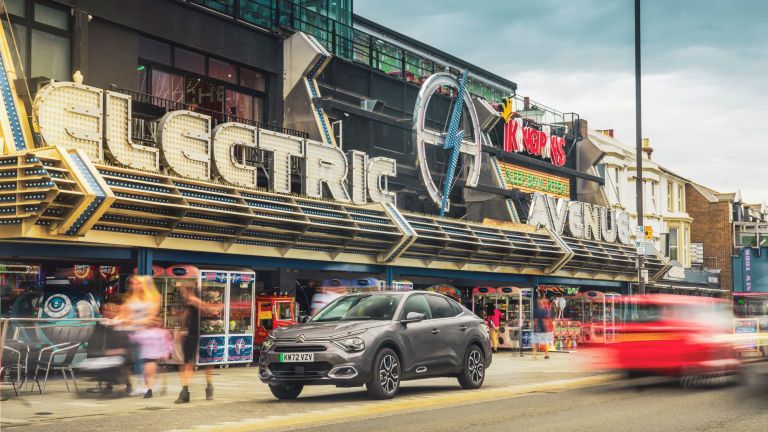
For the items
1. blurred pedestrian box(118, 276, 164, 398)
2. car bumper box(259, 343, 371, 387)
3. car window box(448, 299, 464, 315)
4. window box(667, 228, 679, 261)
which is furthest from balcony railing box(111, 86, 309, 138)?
window box(667, 228, 679, 261)

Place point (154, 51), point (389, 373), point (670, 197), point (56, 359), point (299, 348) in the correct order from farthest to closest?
1. point (670, 197)
2. point (154, 51)
3. point (56, 359)
4. point (389, 373)
5. point (299, 348)

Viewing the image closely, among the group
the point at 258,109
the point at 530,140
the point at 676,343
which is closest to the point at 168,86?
the point at 258,109

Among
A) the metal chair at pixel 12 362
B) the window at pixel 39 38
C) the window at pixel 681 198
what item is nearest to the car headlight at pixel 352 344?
the metal chair at pixel 12 362

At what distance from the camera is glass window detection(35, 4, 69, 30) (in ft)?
74.7

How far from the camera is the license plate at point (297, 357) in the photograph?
1502 cm

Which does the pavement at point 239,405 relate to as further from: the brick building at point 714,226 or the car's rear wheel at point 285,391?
the brick building at point 714,226

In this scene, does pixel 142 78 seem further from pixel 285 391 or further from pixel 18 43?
pixel 285 391

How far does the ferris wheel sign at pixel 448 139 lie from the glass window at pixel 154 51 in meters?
9.34

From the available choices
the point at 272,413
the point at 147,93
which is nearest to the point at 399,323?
the point at 272,413

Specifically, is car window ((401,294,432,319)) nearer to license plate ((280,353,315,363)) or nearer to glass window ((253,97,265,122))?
license plate ((280,353,315,363))

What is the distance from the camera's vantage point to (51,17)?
23062mm

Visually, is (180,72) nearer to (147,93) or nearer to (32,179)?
(147,93)

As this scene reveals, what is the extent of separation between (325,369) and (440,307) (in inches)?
123

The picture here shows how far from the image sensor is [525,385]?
18516 mm
